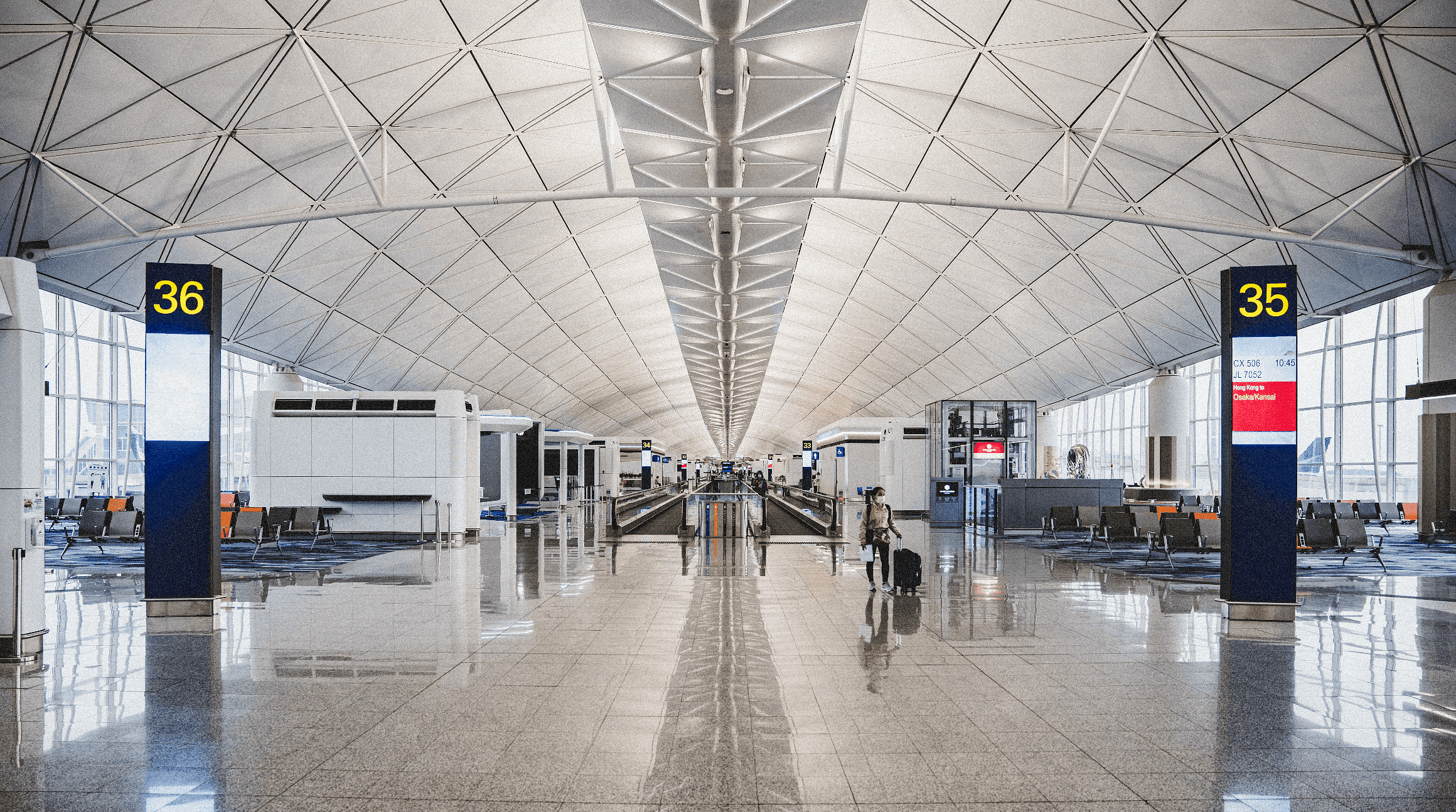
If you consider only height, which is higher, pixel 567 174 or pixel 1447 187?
pixel 567 174

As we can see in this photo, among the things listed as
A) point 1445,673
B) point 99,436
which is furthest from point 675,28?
point 99,436

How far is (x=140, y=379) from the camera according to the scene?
3027 centimetres

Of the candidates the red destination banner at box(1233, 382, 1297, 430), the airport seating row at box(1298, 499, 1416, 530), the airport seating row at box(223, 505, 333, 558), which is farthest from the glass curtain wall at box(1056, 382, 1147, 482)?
the airport seating row at box(223, 505, 333, 558)

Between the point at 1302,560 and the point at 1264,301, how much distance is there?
11565mm

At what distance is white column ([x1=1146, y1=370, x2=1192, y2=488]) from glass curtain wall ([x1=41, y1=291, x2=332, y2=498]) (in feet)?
105

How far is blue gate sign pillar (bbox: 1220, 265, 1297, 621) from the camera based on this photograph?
10.7 metres

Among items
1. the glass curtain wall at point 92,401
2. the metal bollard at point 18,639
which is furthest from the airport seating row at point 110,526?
the metal bollard at point 18,639

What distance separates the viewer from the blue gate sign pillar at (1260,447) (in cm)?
1073

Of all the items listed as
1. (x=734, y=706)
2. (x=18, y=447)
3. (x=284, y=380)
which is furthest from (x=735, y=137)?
(x=284, y=380)

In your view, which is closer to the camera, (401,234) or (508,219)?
(401,234)

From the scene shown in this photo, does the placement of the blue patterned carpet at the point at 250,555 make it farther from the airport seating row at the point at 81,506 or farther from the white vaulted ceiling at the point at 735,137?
the white vaulted ceiling at the point at 735,137

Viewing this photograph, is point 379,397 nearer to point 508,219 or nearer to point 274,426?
point 274,426

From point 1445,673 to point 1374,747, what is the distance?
3190mm

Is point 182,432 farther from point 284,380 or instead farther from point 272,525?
point 284,380
